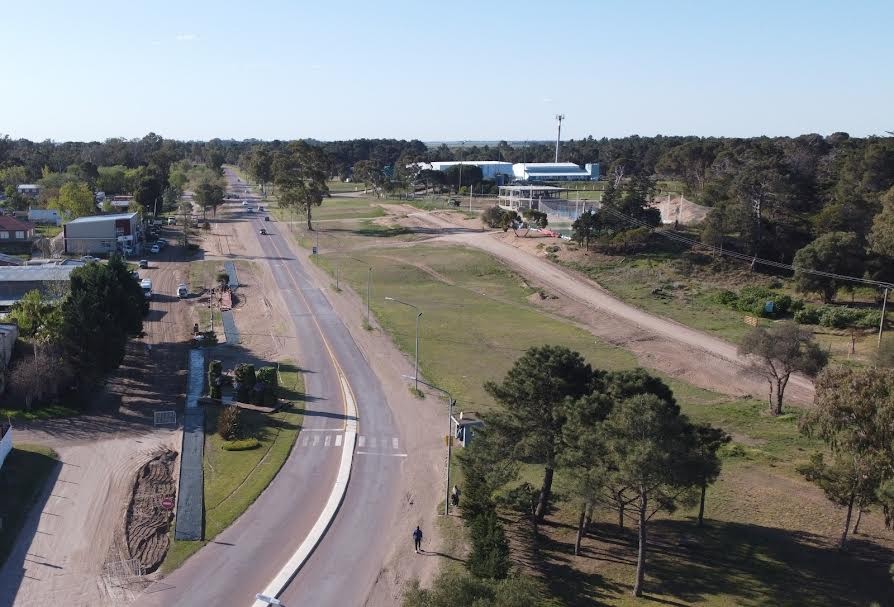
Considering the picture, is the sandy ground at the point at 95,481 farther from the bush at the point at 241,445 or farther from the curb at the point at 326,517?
the curb at the point at 326,517

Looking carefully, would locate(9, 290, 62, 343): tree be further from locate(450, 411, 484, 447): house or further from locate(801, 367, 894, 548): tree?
locate(801, 367, 894, 548): tree

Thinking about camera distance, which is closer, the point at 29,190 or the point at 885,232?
the point at 885,232

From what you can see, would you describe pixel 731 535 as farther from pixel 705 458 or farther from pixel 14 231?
pixel 14 231

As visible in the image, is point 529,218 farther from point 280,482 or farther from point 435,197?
point 280,482

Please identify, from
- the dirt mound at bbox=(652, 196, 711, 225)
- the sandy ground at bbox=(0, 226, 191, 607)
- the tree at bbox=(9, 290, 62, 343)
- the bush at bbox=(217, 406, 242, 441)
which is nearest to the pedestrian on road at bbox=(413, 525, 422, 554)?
the sandy ground at bbox=(0, 226, 191, 607)

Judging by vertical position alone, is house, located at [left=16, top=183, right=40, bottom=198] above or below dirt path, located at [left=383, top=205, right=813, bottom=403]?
above

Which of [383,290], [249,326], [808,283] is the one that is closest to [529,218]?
[383,290]

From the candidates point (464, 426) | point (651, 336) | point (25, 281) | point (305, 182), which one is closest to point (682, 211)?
point (651, 336)
